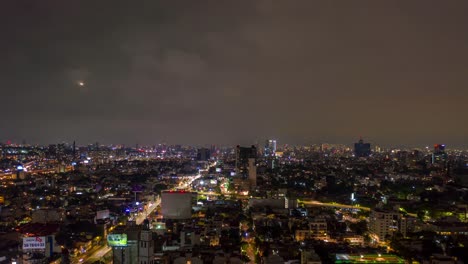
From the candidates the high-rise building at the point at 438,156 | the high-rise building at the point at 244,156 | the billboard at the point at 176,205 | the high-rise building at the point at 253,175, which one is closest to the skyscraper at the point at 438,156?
the high-rise building at the point at 438,156

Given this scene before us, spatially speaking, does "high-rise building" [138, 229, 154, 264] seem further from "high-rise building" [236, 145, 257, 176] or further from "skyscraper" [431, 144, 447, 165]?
"skyscraper" [431, 144, 447, 165]

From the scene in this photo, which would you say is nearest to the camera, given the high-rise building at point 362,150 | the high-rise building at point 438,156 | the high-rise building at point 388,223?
the high-rise building at point 388,223

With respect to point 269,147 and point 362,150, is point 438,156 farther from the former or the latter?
point 269,147

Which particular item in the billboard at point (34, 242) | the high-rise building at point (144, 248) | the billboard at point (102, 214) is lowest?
the billboard at point (102, 214)

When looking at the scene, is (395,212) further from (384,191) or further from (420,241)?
(384,191)

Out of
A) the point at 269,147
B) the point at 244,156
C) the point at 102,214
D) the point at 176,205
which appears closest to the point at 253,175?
the point at 244,156

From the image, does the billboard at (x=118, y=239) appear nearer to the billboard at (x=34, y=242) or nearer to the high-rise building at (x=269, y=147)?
the billboard at (x=34, y=242)

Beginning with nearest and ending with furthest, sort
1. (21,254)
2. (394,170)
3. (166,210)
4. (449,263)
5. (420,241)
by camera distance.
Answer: (449,263) → (21,254) → (420,241) → (166,210) → (394,170)

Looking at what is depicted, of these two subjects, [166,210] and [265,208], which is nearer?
[166,210]

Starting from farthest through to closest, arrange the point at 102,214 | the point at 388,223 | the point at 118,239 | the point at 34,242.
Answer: the point at 102,214
the point at 388,223
the point at 34,242
the point at 118,239

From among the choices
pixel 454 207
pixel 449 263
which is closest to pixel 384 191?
pixel 454 207

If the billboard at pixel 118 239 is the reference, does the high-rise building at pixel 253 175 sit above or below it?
below
